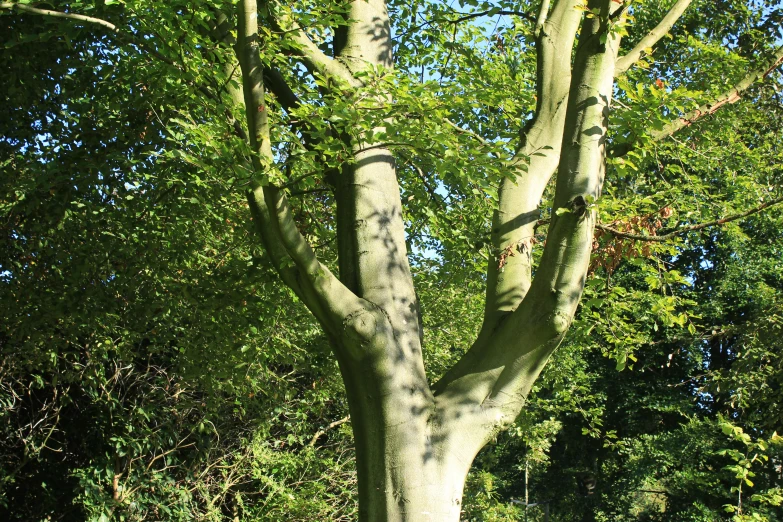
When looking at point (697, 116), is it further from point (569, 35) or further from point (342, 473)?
point (342, 473)

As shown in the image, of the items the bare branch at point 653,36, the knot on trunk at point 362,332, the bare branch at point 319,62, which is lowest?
the knot on trunk at point 362,332

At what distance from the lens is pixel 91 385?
8.52 metres

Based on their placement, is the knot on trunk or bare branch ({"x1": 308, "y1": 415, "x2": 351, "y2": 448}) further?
bare branch ({"x1": 308, "y1": 415, "x2": 351, "y2": 448})

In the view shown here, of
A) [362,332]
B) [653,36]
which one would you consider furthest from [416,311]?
[653,36]

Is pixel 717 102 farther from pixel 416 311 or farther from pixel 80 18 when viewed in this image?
pixel 80 18

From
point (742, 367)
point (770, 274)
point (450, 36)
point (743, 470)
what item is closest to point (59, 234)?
point (450, 36)

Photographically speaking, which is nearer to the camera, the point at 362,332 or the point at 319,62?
the point at 362,332

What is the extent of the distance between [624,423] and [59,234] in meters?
16.9

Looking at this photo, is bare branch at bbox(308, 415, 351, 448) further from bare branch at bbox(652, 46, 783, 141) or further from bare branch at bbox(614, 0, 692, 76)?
bare branch at bbox(614, 0, 692, 76)

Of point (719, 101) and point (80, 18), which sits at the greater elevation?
point (719, 101)

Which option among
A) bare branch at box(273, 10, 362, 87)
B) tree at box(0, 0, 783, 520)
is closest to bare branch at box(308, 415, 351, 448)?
tree at box(0, 0, 783, 520)

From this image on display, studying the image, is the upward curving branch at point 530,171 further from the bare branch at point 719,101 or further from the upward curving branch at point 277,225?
the upward curving branch at point 277,225

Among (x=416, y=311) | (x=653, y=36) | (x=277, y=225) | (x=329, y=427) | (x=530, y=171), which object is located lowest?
(x=416, y=311)

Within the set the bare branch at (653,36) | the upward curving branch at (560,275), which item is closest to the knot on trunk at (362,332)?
the upward curving branch at (560,275)
